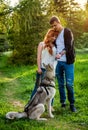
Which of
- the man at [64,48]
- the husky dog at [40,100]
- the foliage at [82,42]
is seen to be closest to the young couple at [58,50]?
the man at [64,48]

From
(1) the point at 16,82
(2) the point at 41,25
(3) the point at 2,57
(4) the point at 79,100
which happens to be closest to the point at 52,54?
(4) the point at 79,100

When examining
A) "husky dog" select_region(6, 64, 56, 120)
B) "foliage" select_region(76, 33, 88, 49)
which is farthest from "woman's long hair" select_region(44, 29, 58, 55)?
"foliage" select_region(76, 33, 88, 49)

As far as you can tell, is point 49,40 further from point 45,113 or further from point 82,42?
point 82,42

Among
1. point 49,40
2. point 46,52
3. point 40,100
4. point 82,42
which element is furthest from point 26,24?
point 82,42

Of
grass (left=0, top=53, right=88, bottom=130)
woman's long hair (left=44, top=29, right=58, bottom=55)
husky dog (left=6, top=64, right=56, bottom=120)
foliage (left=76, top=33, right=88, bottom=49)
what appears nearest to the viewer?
grass (left=0, top=53, right=88, bottom=130)

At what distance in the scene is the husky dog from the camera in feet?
24.9

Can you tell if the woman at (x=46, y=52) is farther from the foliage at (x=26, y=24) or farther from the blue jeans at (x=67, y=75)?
the foliage at (x=26, y=24)

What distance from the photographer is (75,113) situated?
8.75 m

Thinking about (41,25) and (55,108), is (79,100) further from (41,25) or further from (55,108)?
(41,25)

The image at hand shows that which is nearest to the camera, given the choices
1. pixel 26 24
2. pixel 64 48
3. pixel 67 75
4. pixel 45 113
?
pixel 45 113

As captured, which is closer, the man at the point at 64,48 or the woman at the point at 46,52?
the woman at the point at 46,52

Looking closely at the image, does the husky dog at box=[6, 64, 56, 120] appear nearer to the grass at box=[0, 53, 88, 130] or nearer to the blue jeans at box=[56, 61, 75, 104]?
the grass at box=[0, 53, 88, 130]

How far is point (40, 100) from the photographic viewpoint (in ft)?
25.4

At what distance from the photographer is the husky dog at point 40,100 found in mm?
7602
